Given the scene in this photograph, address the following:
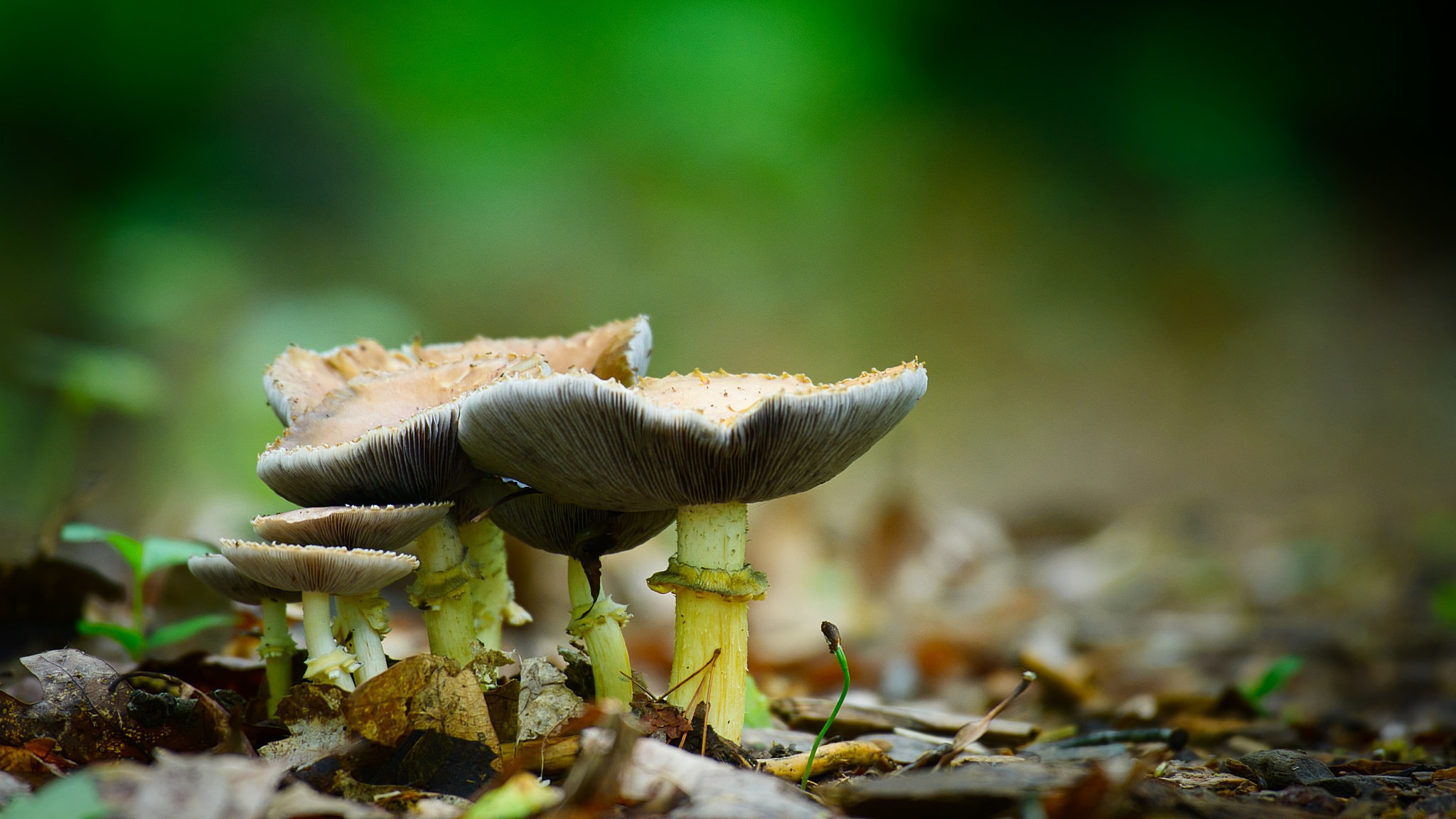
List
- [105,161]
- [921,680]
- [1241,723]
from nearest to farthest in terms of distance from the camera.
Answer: [1241,723] → [921,680] → [105,161]

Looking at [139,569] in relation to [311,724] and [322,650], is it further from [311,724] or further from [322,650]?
[311,724]

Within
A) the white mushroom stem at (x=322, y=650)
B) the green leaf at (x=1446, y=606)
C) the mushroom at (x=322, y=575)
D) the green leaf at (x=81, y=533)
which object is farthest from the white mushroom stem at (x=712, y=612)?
the green leaf at (x=1446, y=606)

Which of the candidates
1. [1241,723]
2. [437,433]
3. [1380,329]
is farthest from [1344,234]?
[437,433]

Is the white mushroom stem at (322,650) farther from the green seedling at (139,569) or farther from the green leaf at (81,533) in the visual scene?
the green leaf at (81,533)

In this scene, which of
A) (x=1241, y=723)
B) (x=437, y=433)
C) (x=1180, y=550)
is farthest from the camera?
(x=1180, y=550)

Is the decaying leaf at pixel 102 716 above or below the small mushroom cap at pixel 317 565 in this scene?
below

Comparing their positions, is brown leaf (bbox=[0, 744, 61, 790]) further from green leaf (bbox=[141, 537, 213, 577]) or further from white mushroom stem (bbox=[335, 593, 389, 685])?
green leaf (bbox=[141, 537, 213, 577])

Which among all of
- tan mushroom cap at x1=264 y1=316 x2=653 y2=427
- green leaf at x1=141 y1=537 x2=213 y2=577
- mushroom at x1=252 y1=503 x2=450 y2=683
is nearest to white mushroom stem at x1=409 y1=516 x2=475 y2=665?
mushroom at x1=252 y1=503 x2=450 y2=683

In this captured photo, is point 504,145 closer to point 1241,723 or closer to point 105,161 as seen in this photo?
point 105,161
